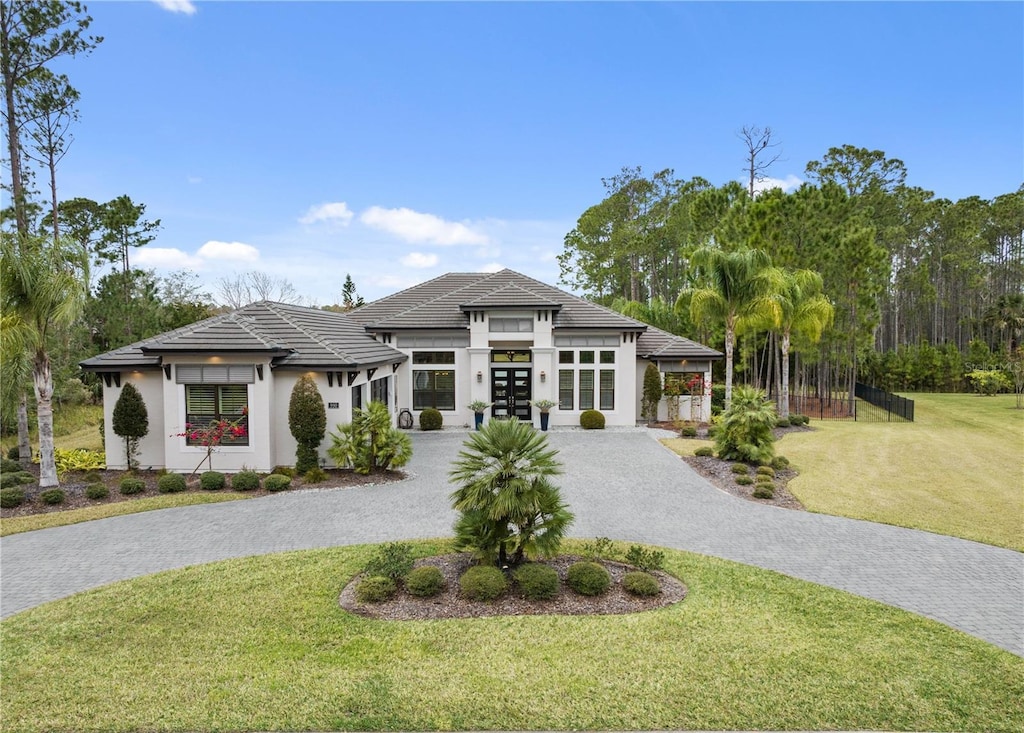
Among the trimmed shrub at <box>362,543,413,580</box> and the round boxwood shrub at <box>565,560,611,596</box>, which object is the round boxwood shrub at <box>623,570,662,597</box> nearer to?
the round boxwood shrub at <box>565,560,611,596</box>

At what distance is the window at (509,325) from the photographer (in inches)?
816

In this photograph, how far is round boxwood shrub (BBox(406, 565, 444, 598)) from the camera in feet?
20.7

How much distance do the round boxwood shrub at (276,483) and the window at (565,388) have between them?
38.5ft

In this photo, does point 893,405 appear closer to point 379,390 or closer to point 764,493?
point 764,493

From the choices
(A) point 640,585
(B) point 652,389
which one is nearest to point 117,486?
(A) point 640,585

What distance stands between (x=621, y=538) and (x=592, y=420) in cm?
1172

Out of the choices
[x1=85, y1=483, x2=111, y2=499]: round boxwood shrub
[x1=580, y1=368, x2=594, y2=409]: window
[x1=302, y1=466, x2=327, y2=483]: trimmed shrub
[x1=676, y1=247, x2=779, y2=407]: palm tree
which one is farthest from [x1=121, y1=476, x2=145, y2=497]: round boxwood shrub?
[x1=676, y1=247, x2=779, y2=407]: palm tree

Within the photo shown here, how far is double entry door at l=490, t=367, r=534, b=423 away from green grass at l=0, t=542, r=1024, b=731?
1505 centimetres

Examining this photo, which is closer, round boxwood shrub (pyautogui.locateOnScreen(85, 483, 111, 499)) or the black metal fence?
round boxwood shrub (pyautogui.locateOnScreen(85, 483, 111, 499))

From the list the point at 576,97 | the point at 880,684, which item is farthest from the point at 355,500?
the point at 576,97

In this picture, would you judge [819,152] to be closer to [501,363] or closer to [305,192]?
[501,363]

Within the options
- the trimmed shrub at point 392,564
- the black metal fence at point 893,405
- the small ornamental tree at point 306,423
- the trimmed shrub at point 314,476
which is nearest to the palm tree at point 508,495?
the trimmed shrub at point 392,564

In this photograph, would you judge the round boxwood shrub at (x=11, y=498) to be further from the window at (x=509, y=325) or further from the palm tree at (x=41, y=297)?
the window at (x=509, y=325)

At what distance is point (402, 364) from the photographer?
2112cm
